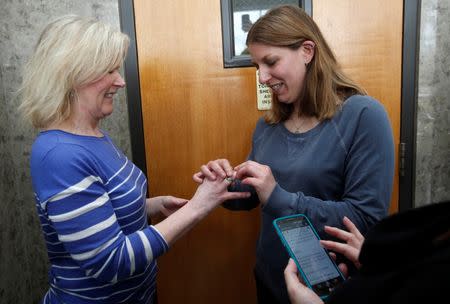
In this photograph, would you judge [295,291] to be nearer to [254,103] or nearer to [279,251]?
[279,251]

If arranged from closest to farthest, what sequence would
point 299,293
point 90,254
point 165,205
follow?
point 299,293 → point 90,254 → point 165,205

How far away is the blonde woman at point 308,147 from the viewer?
895mm

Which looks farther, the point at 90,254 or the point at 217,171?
the point at 217,171

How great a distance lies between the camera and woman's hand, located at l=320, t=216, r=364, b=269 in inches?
31.8

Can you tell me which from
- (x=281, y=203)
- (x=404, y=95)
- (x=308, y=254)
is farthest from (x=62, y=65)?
(x=404, y=95)

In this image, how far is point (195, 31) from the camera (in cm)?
142

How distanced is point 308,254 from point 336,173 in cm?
27

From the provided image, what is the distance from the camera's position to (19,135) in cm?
146

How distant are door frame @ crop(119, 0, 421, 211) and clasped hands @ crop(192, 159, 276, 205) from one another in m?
0.58

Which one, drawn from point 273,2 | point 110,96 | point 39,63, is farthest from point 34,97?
point 273,2

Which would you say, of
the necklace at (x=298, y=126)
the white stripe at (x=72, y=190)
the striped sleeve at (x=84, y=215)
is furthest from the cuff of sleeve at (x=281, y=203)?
the white stripe at (x=72, y=190)

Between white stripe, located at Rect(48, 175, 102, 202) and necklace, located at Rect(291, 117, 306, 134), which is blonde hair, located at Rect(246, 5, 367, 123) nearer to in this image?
necklace, located at Rect(291, 117, 306, 134)

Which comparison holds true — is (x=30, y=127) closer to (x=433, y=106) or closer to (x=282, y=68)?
(x=282, y=68)

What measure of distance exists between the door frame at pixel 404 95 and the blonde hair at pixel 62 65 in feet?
1.79
